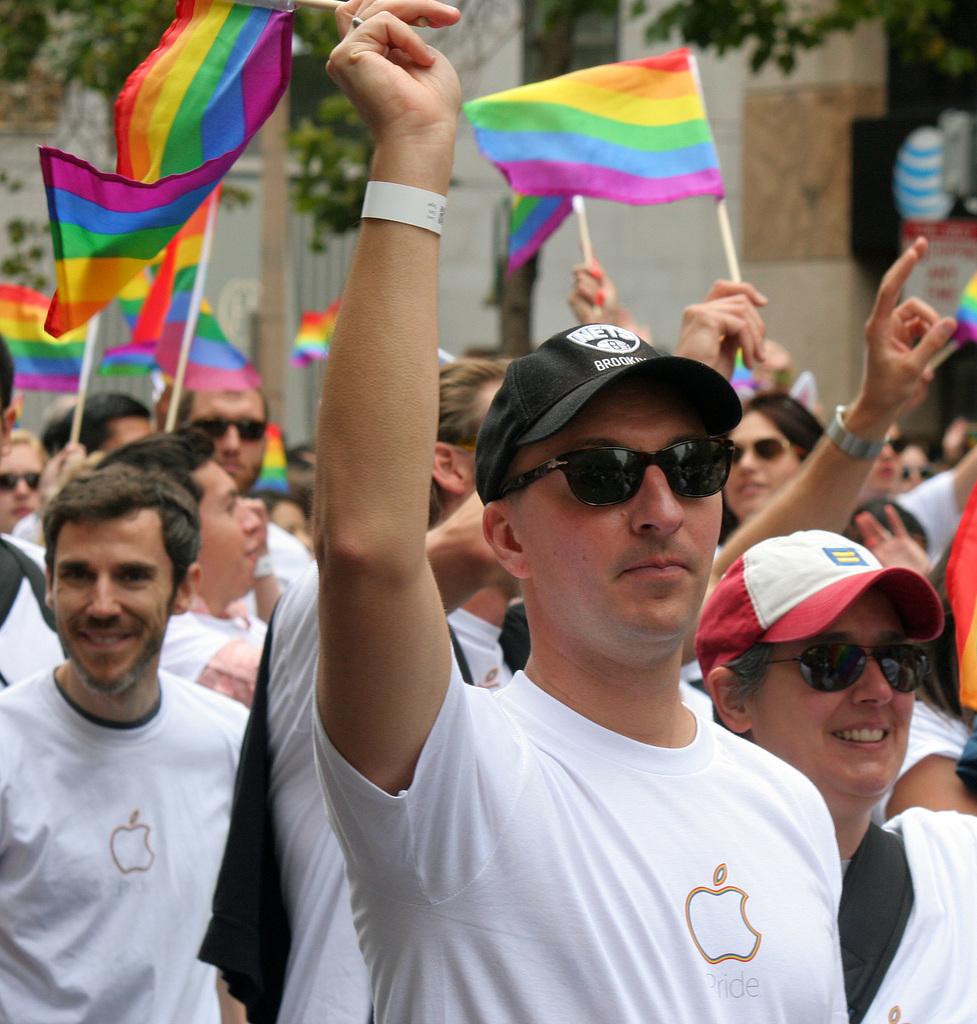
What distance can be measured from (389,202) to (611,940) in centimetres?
93

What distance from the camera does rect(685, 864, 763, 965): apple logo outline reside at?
1821mm

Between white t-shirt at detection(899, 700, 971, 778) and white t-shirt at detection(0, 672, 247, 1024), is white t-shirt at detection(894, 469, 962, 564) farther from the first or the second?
white t-shirt at detection(0, 672, 247, 1024)

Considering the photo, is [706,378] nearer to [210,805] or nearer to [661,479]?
[661,479]

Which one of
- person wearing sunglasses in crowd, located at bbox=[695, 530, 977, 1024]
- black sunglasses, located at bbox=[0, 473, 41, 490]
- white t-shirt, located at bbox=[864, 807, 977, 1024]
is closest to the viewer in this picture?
white t-shirt, located at bbox=[864, 807, 977, 1024]

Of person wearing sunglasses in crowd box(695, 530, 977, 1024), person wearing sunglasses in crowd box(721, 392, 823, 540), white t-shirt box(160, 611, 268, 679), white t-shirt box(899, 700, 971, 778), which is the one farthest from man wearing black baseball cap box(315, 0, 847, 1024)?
person wearing sunglasses in crowd box(721, 392, 823, 540)

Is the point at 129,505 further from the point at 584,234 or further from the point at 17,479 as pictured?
the point at 17,479

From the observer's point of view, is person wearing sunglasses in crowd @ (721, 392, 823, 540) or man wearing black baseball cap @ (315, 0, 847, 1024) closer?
man wearing black baseball cap @ (315, 0, 847, 1024)

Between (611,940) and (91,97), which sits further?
(91,97)

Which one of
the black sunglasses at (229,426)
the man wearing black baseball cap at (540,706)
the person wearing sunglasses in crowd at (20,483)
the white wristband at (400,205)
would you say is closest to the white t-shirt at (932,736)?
the man wearing black baseball cap at (540,706)

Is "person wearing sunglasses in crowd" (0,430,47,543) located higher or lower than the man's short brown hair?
lower

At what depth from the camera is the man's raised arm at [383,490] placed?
→ 1624mm

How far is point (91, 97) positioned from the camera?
57.4 feet

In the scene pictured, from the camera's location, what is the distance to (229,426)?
A: 6406 millimetres

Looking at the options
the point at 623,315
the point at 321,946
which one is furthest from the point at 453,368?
the point at 623,315
